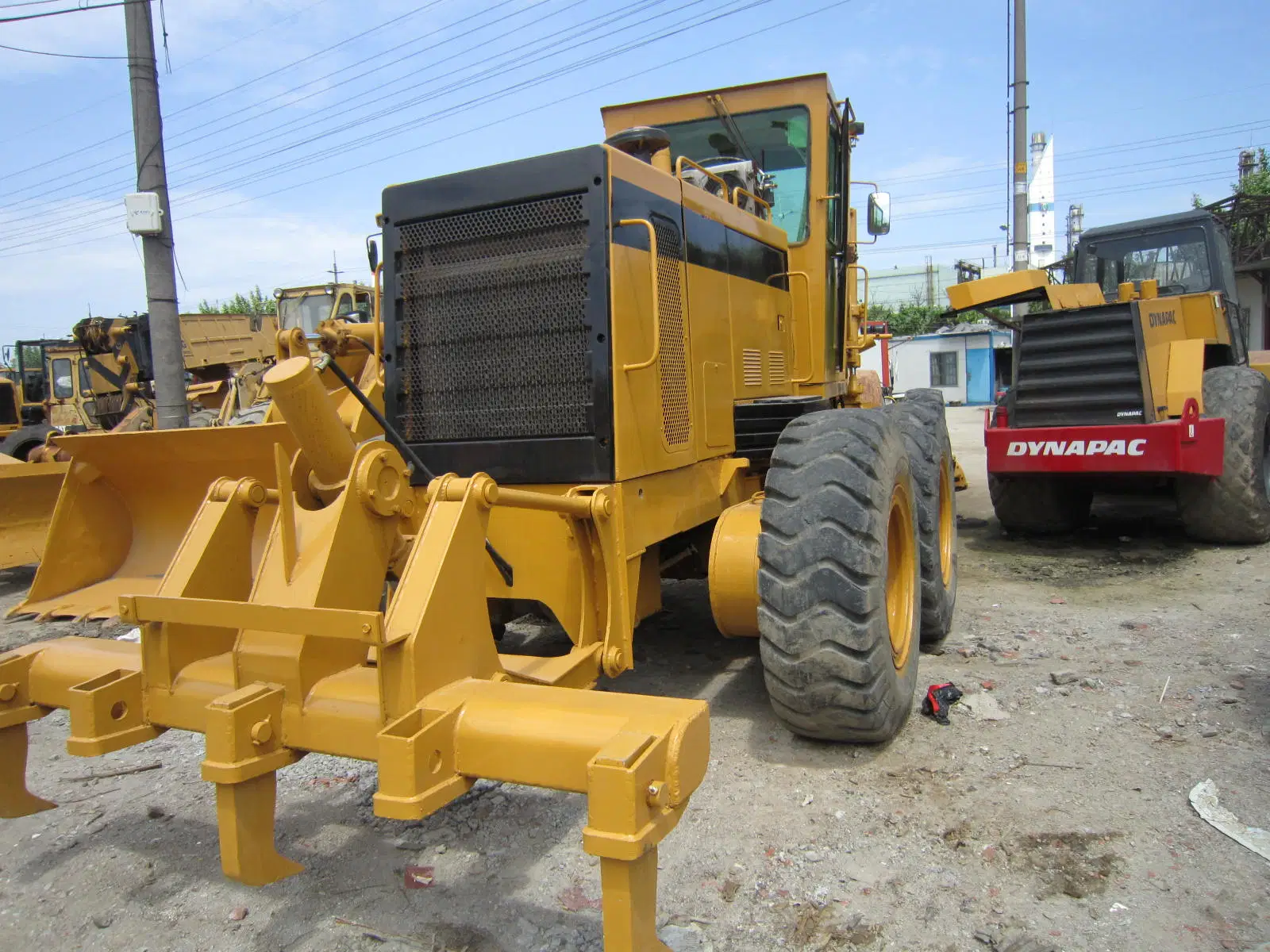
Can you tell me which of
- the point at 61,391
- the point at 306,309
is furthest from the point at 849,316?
the point at 61,391

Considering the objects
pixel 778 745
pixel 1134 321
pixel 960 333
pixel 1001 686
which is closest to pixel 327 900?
pixel 778 745

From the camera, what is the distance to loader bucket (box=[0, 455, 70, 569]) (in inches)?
300

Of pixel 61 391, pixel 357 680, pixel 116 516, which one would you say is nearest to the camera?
pixel 357 680

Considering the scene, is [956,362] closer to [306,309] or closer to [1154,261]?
[1154,261]

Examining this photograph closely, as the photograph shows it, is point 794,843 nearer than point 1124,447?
Yes

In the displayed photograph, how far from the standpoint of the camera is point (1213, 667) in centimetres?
454

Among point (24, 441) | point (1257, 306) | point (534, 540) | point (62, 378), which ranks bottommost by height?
point (534, 540)

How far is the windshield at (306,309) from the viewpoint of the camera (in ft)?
43.0

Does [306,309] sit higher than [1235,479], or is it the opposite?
[306,309]

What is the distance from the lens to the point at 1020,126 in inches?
438

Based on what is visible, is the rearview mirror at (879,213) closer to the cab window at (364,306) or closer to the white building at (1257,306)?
the cab window at (364,306)

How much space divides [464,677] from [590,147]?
1.93m

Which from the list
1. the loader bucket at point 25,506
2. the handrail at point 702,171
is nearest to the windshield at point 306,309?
the loader bucket at point 25,506

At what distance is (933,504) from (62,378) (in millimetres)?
17793
